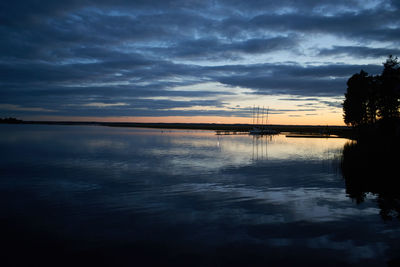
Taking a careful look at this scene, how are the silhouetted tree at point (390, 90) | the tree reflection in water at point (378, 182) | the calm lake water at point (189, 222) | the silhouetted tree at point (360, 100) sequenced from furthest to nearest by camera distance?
1. the silhouetted tree at point (360, 100)
2. the silhouetted tree at point (390, 90)
3. the tree reflection in water at point (378, 182)
4. the calm lake water at point (189, 222)

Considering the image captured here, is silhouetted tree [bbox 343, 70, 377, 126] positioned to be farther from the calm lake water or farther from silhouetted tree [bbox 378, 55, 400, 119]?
the calm lake water

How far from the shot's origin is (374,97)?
220 feet

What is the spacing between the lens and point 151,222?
13008mm

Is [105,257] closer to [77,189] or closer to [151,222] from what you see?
[151,222]

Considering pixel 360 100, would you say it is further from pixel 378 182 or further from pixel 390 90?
pixel 378 182

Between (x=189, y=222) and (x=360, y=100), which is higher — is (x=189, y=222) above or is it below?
below

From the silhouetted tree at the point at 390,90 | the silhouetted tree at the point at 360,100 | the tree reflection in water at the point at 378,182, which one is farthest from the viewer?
the silhouetted tree at the point at 360,100

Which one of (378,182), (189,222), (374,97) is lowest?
(189,222)

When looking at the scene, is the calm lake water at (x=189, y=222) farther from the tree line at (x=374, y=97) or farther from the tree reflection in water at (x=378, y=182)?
the tree line at (x=374, y=97)

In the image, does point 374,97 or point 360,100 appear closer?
point 374,97

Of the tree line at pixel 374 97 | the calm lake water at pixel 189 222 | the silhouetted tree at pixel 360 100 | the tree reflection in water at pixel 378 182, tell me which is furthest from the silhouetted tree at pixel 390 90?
the calm lake water at pixel 189 222

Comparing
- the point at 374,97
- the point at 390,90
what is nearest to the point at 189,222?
the point at 390,90

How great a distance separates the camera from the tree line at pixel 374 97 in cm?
5666

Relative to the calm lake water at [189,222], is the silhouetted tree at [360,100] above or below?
above
